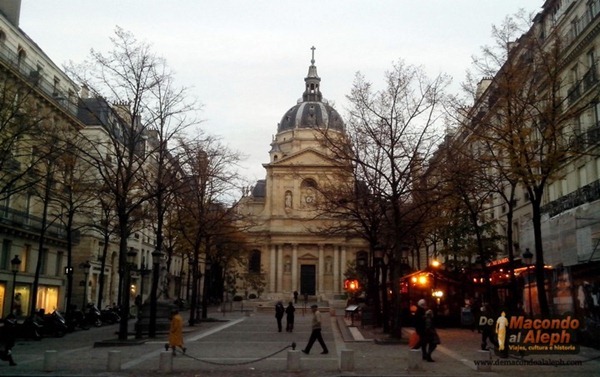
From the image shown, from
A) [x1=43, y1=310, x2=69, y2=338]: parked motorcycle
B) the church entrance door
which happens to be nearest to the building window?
[x1=43, y1=310, x2=69, y2=338]: parked motorcycle

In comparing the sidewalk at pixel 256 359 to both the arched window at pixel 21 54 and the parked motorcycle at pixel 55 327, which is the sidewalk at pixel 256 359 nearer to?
the parked motorcycle at pixel 55 327

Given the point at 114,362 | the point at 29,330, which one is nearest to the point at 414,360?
the point at 114,362

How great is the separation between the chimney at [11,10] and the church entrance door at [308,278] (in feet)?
199

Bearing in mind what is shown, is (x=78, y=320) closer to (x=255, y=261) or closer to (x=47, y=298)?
(x=47, y=298)

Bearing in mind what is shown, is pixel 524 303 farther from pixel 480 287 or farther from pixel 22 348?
pixel 22 348

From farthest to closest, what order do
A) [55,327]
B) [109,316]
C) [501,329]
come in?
[109,316] → [55,327] → [501,329]

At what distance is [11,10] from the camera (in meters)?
36.3

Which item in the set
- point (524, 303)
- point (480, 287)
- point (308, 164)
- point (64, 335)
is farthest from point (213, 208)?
point (308, 164)

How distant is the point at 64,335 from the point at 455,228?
906 inches

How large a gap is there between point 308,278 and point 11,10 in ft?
204

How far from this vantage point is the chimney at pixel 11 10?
1414 inches

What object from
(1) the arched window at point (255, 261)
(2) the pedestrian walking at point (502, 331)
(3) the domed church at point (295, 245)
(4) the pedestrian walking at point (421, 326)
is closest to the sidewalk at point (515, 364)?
(2) the pedestrian walking at point (502, 331)

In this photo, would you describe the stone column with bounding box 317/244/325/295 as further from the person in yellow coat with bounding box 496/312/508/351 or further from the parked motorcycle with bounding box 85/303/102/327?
the person in yellow coat with bounding box 496/312/508/351

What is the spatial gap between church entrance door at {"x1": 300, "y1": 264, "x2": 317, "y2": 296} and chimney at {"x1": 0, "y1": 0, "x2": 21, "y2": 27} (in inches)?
2392
